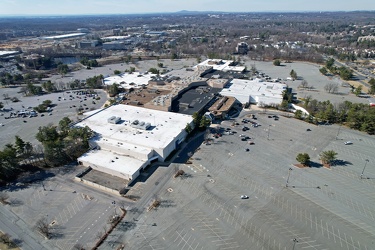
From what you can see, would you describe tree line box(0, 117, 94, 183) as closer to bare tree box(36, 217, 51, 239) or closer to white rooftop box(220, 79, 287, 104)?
bare tree box(36, 217, 51, 239)

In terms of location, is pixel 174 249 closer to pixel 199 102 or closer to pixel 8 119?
pixel 199 102

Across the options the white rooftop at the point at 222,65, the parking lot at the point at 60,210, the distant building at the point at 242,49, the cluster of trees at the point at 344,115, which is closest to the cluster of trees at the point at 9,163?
the parking lot at the point at 60,210

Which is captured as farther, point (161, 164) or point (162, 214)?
point (161, 164)

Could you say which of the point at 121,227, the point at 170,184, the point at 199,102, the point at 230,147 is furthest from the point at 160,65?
the point at 121,227

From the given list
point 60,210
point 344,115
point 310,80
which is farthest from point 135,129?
point 310,80

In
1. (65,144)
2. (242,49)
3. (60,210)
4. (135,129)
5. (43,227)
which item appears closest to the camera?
(43,227)

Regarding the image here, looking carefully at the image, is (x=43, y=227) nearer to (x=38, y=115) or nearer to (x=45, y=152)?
(x=45, y=152)

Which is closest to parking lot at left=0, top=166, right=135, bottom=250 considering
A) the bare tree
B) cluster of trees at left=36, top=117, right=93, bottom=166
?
the bare tree
